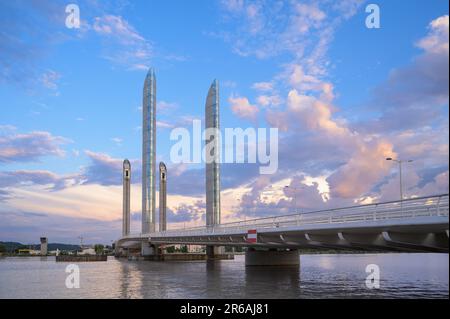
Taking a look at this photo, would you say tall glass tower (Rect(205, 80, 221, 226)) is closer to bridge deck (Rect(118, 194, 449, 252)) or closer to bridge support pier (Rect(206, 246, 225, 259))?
bridge support pier (Rect(206, 246, 225, 259))

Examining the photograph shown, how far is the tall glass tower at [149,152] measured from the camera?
13562cm

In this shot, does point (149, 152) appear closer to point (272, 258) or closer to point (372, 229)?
point (272, 258)

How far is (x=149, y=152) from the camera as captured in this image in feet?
453

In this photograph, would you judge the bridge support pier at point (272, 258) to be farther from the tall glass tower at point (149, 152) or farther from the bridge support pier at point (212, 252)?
the tall glass tower at point (149, 152)

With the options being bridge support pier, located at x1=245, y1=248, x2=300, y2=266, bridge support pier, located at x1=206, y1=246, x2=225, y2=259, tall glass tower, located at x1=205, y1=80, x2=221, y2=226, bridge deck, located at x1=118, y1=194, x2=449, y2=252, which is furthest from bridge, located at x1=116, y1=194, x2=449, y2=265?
bridge support pier, located at x1=206, y1=246, x2=225, y2=259

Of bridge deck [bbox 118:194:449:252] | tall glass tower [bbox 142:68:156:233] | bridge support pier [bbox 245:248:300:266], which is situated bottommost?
bridge support pier [bbox 245:248:300:266]

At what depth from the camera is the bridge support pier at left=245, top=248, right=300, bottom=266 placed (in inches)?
3282

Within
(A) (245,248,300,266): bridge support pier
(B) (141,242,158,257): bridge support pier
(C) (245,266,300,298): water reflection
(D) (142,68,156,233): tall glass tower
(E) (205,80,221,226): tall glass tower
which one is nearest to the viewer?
(C) (245,266,300,298): water reflection

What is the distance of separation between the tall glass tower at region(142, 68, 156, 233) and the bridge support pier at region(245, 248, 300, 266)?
5505cm

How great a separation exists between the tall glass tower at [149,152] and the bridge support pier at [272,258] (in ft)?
181

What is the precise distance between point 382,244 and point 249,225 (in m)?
21.7

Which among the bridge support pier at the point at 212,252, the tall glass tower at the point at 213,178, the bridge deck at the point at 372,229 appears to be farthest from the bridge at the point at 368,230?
the bridge support pier at the point at 212,252

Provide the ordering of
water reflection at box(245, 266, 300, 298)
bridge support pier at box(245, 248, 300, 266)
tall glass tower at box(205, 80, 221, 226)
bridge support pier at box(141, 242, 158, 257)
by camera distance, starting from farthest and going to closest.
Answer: bridge support pier at box(141, 242, 158, 257), tall glass tower at box(205, 80, 221, 226), bridge support pier at box(245, 248, 300, 266), water reflection at box(245, 266, 300, 298)
